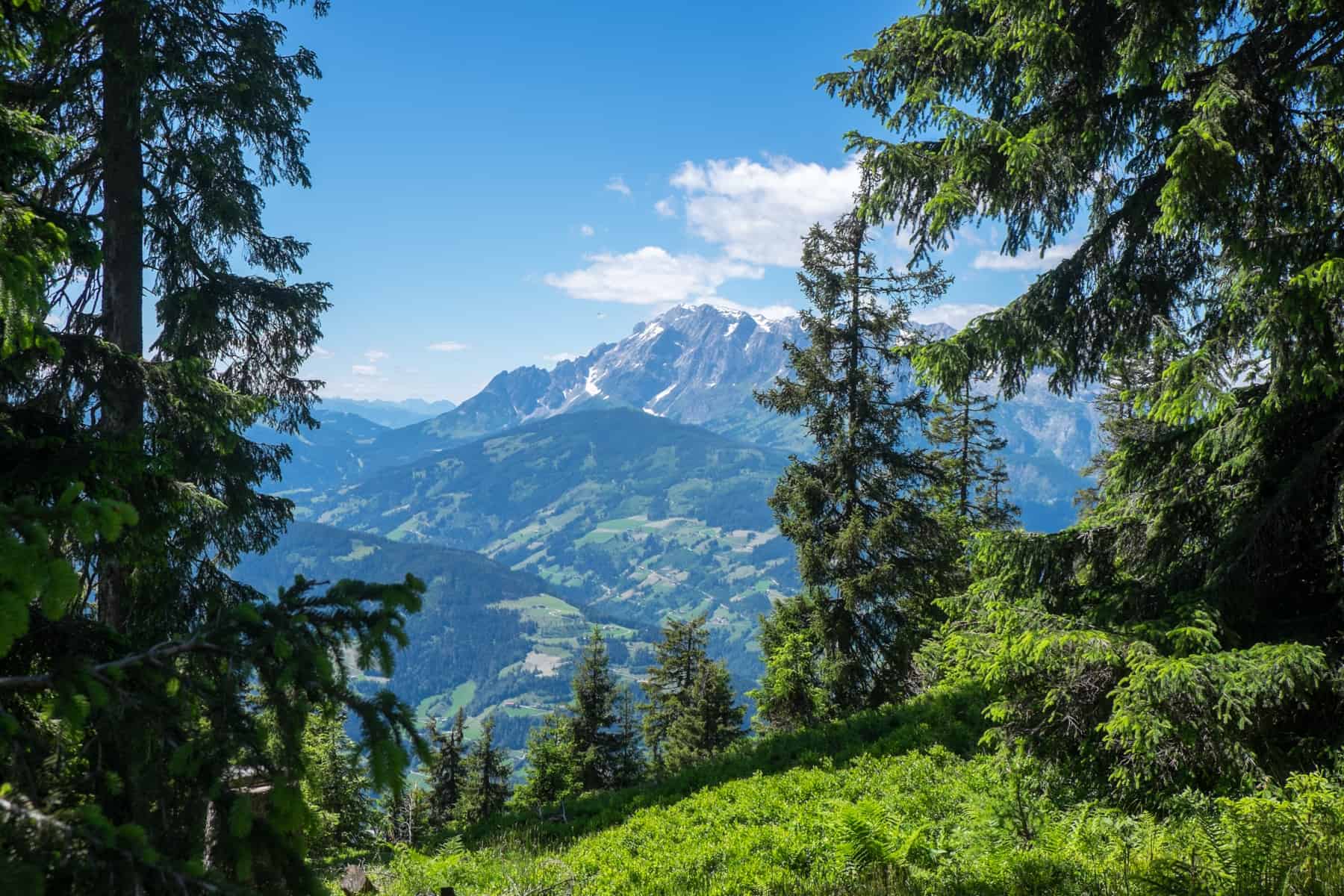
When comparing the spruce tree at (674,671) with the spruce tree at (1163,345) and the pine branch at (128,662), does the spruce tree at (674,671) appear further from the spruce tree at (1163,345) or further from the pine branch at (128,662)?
the pine branch at (128,662)

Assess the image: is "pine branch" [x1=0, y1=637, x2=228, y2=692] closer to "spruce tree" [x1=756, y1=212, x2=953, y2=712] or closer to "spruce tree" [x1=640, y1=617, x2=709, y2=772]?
"spruce tree" [x1=756, y1=212, x2=953, y2=712]

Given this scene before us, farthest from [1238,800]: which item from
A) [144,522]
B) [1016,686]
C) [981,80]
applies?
[144,522]

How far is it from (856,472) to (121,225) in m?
15.3

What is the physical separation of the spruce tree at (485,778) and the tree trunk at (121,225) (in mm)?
29629

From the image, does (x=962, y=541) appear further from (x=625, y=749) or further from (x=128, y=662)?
(x=625, y=749)

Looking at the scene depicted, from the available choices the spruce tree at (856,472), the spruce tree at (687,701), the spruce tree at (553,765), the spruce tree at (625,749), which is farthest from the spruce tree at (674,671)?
the spruce tree at (856,472)

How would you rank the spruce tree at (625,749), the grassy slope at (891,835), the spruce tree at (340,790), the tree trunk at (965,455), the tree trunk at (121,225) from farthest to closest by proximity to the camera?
the spruce tree at (625,749) < the tree trunk at (965,455) < the spruce tree at (340,790) < the tree trunk at (121,225) < the grassy slope at (891,835)

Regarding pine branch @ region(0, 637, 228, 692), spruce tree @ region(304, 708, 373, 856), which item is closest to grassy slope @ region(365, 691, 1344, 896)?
pine branch @ region(0, 637, 228, 692)

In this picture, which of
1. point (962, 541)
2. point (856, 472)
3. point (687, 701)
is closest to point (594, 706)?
point (687, 701)

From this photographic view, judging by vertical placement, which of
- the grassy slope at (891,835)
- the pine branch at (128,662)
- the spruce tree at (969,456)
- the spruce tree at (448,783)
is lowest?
the spruce tree at (448,783)

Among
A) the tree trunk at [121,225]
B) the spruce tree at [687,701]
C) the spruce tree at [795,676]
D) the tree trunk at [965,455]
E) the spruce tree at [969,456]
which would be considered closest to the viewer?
the tree trunk at [121,225]

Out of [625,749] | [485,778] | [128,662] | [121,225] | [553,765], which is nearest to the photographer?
[128,662]

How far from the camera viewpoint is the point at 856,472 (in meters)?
18.0

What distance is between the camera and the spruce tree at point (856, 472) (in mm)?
17672
